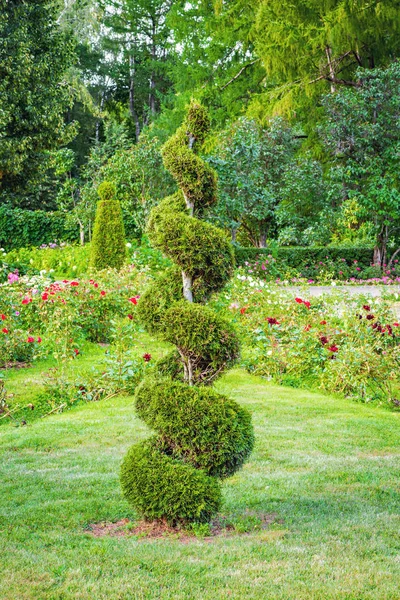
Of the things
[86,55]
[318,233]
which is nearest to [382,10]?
[318,233]

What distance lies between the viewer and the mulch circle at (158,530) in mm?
3334

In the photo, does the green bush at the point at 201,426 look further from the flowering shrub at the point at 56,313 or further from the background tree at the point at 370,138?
the background tree at the point at 370,138

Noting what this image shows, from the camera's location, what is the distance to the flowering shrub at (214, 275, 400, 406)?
6711mm

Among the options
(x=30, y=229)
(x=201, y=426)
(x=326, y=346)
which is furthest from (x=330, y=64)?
(x=201, y=426)

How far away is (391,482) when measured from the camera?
420 cm

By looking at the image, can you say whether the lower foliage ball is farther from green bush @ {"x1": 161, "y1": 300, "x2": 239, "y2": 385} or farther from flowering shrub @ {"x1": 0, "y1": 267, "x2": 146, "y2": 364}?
flowering shrub @ {"x1": 0, "y1": 267, "x2": 146, "y2": 364}

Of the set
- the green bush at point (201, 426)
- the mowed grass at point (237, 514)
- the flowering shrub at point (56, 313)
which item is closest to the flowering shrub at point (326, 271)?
the flowering shrub at point (56, 313)

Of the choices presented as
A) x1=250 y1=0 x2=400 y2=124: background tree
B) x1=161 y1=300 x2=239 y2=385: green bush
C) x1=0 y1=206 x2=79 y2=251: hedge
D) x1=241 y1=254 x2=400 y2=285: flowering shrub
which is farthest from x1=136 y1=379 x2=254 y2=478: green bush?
x1=0 y1=206 x2=79 y2=251: hedge

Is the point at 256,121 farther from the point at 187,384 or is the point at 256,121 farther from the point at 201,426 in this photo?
the point at 201,426

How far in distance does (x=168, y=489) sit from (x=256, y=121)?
61.0 feet

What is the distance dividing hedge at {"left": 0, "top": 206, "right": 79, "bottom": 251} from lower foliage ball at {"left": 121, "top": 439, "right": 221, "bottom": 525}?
18571 millimetres

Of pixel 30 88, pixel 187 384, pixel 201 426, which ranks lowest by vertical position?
pixel 201 426

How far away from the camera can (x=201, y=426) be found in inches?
130

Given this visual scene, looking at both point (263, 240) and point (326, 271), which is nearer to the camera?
point (326, 271)
